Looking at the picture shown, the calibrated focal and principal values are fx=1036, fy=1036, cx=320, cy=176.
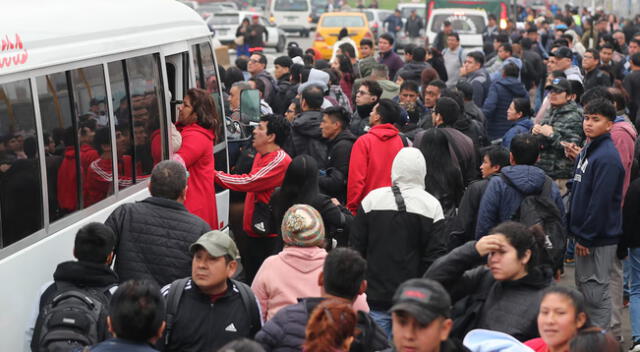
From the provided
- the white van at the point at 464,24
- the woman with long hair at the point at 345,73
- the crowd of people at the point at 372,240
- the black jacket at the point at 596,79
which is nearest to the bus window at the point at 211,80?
the crowd of people at the point at 372,240

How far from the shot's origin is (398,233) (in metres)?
6.23

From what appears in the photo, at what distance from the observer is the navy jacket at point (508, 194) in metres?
6.98

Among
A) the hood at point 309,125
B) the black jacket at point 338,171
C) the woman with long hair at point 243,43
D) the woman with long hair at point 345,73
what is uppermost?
the hood at point 309,125

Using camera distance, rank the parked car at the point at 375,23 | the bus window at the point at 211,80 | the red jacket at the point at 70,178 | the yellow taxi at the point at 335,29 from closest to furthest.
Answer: the red jacket at the point at 70,178
the bus window at the point at 211,80
the yellow taxi at the point at 335,29
the parked car at the point at 375,23

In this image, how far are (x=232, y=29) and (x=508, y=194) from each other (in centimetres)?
3585

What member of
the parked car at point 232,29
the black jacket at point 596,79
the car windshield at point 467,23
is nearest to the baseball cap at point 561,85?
Result: the black jacket at point 596,79

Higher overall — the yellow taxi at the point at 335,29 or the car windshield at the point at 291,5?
the yellow taxi at the point at 335,29

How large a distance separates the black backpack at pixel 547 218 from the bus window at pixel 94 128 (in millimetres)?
2711

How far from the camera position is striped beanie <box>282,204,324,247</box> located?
5375 millimetres

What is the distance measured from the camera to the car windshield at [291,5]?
50.1 m

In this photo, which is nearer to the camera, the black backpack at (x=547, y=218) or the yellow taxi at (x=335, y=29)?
the black backpack at (x=547, y=218)

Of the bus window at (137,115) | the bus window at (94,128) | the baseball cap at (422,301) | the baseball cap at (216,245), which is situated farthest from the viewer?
the bus window at (137,115)

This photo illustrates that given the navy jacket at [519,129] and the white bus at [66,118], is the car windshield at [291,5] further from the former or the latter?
the white bus at [66,118]

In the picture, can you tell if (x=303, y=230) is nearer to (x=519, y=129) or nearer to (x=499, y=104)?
(x=519, y=129)
